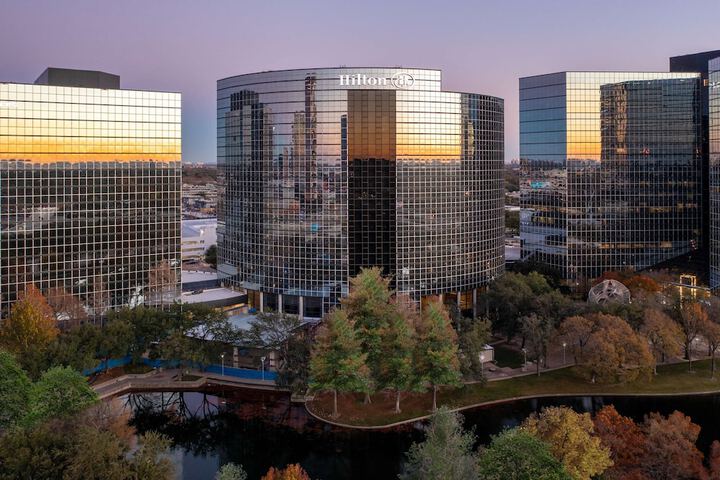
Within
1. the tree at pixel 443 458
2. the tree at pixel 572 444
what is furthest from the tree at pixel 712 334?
the tree at pixel 443 458

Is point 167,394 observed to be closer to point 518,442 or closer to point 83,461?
point 83,461

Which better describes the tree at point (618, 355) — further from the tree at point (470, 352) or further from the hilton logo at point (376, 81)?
the hilton logo at point (376, 81)

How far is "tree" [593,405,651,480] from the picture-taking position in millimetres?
46000

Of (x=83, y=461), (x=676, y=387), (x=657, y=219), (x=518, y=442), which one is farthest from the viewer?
(x=657, y=219)

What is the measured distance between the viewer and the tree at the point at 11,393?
48969 mm

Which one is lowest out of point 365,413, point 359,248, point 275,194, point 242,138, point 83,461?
point 365,413

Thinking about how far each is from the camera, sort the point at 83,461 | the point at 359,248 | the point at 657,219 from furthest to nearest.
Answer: the point at 657,219, the point at 359,248, the point at 83,461

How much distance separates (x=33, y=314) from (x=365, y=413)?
40.0 metres

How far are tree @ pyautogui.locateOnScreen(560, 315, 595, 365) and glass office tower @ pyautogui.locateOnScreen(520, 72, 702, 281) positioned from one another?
45.6m

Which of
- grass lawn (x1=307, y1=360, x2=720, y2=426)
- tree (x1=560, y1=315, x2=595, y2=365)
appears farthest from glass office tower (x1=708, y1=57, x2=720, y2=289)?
tree (x1=560, y1=315, x2=595, y2=365)

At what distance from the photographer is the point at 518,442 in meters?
39.6

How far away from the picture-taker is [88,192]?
299 ft

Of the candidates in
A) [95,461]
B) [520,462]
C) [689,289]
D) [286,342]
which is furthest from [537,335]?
[95,461]

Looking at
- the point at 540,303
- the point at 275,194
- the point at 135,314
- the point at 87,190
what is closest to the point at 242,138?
the point at 275,194
